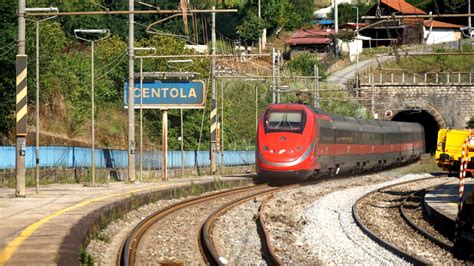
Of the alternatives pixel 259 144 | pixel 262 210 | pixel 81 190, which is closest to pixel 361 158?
pixel 259 144

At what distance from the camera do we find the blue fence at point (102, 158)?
1507 inches

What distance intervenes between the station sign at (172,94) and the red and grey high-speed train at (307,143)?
6550mm

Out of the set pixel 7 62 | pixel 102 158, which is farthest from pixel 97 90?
pixel 7 62

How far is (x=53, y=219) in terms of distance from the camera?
1969cm

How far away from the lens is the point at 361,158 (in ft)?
164

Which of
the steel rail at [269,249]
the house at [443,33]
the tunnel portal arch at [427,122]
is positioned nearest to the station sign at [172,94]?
the steel rail at [269,249]

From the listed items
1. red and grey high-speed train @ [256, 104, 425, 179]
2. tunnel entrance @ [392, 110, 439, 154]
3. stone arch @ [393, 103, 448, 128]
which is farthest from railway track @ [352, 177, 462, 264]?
tunnel entrance @ [392, 110, 439, 154]

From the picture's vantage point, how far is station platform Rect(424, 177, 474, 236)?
69.2ft

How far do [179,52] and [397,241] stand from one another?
156 ft

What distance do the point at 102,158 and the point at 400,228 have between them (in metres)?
26.1

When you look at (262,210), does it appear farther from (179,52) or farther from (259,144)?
(179,52)

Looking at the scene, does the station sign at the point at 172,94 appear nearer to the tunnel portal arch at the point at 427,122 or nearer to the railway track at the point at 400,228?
the railway track at the point at 400,228

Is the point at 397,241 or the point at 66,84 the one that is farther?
the point at 66,84

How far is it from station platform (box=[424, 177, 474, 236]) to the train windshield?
6.74m
